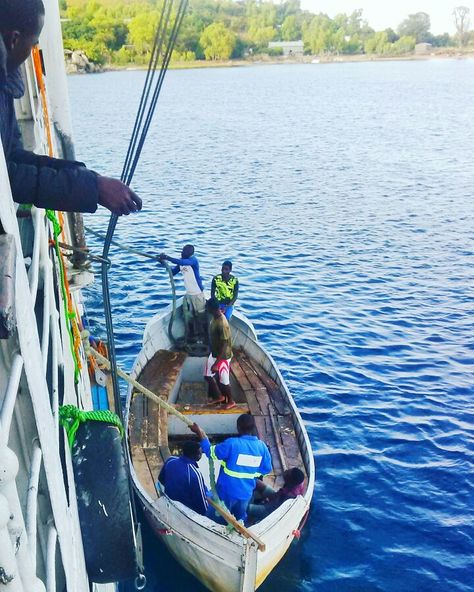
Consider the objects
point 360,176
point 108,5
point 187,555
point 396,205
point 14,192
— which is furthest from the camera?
→ point 108,5

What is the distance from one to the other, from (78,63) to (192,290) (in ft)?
362

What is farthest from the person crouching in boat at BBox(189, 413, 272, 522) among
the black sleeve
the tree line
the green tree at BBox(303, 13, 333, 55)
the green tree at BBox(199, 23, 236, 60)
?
the green tree at BBox(303, 13, 333, 55)

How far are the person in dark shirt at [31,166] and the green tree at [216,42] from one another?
137 metres

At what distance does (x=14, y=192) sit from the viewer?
282cm

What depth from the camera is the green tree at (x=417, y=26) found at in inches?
7053

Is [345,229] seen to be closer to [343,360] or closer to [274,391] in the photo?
[343,360]

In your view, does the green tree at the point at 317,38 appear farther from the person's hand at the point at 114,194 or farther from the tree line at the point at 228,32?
the person's hand at the point at 114,194

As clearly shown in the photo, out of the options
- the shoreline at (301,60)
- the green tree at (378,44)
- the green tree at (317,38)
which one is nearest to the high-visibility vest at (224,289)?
the shoreline at (301,60)

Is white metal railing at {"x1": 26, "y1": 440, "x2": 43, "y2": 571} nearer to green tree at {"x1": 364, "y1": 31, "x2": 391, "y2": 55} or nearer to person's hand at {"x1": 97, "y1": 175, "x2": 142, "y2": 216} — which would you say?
person's hand at {"x1": 97, "y1": 175, "x2": 142, "y2": 216}

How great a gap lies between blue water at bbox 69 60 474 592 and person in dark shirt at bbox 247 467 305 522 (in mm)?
1082

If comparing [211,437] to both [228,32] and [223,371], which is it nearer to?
[223,371]

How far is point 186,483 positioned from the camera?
7422 mm

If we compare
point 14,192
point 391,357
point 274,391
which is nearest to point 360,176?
point 391,357

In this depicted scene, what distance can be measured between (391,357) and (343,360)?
1182mm
